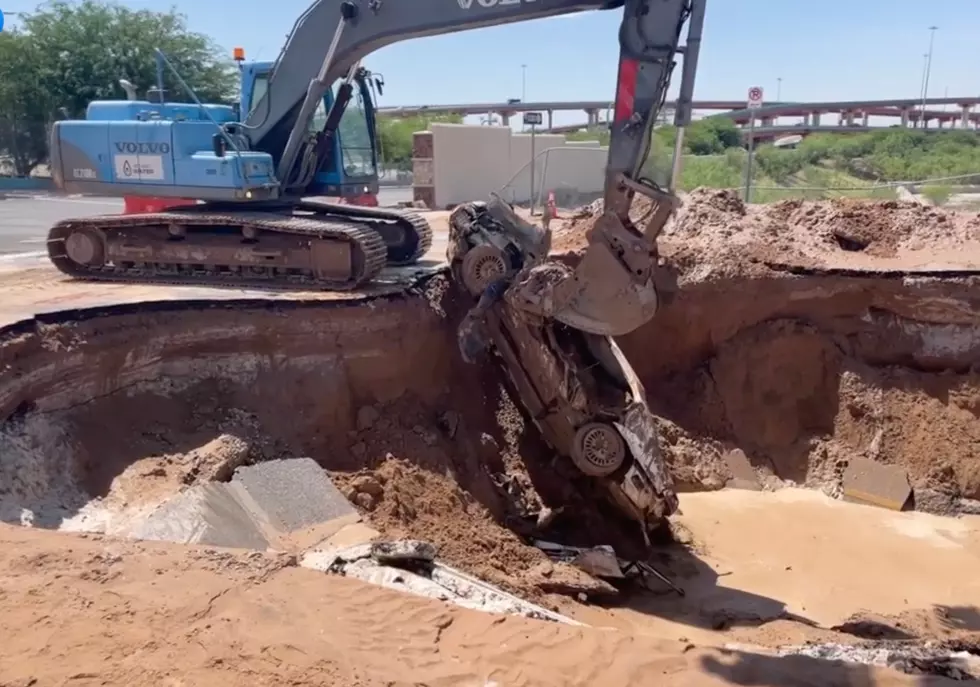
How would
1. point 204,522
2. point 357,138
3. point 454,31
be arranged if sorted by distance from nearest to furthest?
point 204,522
point 454,31
point 357,138

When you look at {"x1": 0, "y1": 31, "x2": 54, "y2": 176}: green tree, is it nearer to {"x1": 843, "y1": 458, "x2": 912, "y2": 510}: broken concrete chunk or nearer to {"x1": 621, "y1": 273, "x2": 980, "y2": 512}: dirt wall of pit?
{"x1": 621, "y1": 273, "x2": 980, "y2": 512}: dirt wall of pit

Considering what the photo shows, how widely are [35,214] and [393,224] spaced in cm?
1652

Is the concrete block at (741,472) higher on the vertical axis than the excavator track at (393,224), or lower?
lower

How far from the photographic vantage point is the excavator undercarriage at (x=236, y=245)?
29.6 ft

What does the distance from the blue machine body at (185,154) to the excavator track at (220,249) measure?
0.35 meters

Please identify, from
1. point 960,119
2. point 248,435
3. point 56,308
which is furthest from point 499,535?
point 960,119

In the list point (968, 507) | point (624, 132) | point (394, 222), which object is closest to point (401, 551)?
point (624, 132)

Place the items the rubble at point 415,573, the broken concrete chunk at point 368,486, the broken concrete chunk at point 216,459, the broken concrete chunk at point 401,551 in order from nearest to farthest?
1. the rubble at point 415,573
2. the broken concrete chunk at point 401,551
3. the broken concrete chunk at point 216,459
4. the broken concrete chunk at point 368,486

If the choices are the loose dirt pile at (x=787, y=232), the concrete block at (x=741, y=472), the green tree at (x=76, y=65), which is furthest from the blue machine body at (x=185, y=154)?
the green tree at (x=76, y=65)

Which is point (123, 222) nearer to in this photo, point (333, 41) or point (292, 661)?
point (333, 41)

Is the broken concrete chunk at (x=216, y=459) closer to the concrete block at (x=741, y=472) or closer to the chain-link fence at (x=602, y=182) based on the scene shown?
the concrete block at (x=741, y=472)

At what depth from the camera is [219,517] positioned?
631 centimetres

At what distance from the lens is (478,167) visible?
25312 mm

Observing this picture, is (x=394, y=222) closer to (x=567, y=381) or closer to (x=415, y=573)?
(x=567, y=381)
